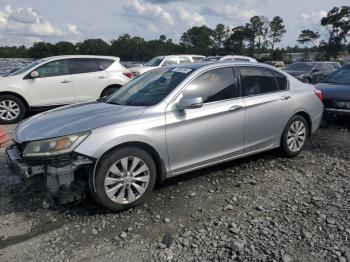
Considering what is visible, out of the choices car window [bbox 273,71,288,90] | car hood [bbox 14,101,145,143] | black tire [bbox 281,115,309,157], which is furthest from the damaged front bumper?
car window [bbox 273,71,288,90]

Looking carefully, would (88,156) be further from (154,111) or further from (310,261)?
(310,261)

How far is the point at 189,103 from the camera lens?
14.4ft

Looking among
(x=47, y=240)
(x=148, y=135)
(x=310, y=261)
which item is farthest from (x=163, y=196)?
(x=310, y=261)

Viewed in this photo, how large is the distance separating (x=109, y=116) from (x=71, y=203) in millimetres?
1060

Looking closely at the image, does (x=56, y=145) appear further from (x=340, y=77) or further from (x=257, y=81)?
(x=340, y=77)

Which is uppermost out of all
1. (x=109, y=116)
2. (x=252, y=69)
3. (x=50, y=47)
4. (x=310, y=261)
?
(x=50, y=47)

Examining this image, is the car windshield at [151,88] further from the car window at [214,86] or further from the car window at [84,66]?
the car window at [84,66]

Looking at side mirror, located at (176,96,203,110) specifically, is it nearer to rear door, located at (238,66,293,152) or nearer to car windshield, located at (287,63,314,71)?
rear door, located at (238,66,293,152)

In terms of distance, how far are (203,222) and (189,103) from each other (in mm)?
1326

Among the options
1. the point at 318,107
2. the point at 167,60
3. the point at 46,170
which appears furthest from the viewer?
the point at 167,60

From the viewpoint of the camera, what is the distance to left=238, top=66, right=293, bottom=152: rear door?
523cm

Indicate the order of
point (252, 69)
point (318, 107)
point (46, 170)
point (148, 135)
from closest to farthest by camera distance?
point (46, 170) → point (148, 135) → point (252, 69) → point (318, 107)

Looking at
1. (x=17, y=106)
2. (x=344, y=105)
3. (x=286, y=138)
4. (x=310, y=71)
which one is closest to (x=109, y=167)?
(x=286, y=138)

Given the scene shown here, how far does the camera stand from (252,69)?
5477mm
